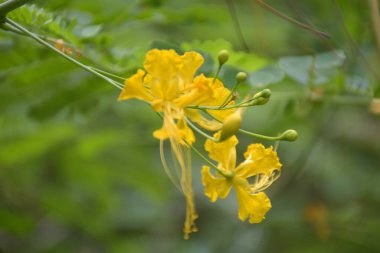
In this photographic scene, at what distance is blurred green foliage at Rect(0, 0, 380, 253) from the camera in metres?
1.60

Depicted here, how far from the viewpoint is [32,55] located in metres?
1.61

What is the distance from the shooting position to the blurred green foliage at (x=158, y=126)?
5.26 feet

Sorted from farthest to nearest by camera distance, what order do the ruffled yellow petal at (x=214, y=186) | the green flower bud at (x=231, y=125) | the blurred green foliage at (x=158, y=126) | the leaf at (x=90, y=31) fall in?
the blurred green foliage at (x=158, y=126), the leaf at (x=90, y=31), the ruffled yellow petal at (x=214, y=186), the green flower bud at (x=231, y=125)

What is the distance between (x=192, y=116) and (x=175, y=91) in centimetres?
7

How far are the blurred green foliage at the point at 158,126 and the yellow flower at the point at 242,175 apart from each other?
0.36 m

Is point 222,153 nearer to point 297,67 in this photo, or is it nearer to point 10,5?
point 10,5

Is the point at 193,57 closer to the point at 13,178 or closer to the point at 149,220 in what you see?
the point at 13,178

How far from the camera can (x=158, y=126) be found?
99.4 inches

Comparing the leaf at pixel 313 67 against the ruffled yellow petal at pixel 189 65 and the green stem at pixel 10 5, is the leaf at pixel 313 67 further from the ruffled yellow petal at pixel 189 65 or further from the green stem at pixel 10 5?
the green stem at pixel 10 5

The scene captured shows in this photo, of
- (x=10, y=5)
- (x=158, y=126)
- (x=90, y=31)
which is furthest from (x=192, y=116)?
(x=158, y=126)

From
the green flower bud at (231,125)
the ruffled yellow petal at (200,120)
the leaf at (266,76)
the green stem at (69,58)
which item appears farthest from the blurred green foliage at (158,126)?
the green flower bud at (231,125)

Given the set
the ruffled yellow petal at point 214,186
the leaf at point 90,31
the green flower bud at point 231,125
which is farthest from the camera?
the leaf at point 90,31

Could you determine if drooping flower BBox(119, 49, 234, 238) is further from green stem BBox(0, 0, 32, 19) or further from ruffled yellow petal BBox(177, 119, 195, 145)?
green stem BBox(0, 0, 32, 19)

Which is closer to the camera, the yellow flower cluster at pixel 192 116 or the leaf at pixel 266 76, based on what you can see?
the yellow flower cluster at pixel 192 116
